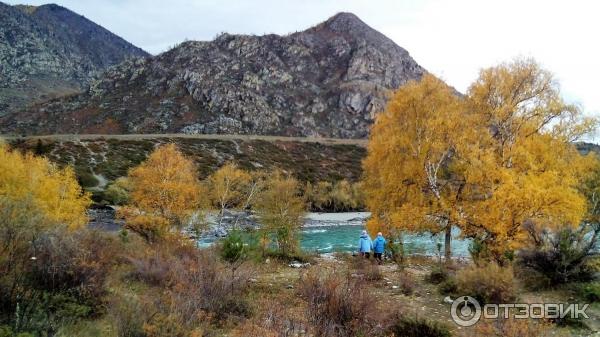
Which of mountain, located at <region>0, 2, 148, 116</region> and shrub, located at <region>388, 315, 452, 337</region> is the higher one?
mountain, located at <region>0, 2, 148, 116</region>

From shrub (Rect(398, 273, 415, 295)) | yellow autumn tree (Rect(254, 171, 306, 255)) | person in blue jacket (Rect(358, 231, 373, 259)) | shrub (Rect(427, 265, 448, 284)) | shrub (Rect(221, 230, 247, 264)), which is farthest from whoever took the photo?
yellow autumn tree (Rect(254, 171, 306, 255))

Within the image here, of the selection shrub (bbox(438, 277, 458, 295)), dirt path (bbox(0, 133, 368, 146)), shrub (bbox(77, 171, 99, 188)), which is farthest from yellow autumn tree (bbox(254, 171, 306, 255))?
dirt path (bbox(0, 133, 368, 146))

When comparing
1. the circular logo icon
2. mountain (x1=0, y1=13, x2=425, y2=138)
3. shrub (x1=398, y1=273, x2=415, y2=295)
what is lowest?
shrub (x1=398, y1=273, x2=415, y2=295)

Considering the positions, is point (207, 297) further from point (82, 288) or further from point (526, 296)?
point (526, 296)

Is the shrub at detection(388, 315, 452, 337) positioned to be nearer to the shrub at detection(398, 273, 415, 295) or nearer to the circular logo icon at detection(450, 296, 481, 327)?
the circular logo icon at detection(450, 296, 481, 327)

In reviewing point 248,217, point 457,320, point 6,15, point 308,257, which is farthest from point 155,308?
point 6,15

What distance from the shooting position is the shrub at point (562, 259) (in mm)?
11852

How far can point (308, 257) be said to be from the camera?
20094mm

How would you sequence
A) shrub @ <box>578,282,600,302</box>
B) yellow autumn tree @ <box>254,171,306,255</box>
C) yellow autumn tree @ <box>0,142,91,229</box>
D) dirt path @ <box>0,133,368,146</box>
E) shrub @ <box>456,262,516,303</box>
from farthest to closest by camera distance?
dirt path @ <box>0,133,368,146</box> → yellow autumn tree @ <box>254,171,306,255</box> → yellow autumn tree @ <box>0,142,91,229</box> → shrub @ <box>578,282,600,302</box> → shrub @ <box>456,262,516,303</box>

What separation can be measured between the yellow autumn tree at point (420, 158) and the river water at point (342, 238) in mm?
5010

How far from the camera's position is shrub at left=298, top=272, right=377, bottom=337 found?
24.4 ft

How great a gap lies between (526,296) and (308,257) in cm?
1046

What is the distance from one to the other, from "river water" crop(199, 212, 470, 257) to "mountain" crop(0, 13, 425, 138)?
53359 millimetres

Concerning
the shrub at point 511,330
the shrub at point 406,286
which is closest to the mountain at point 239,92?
the shrub at point 406,286
